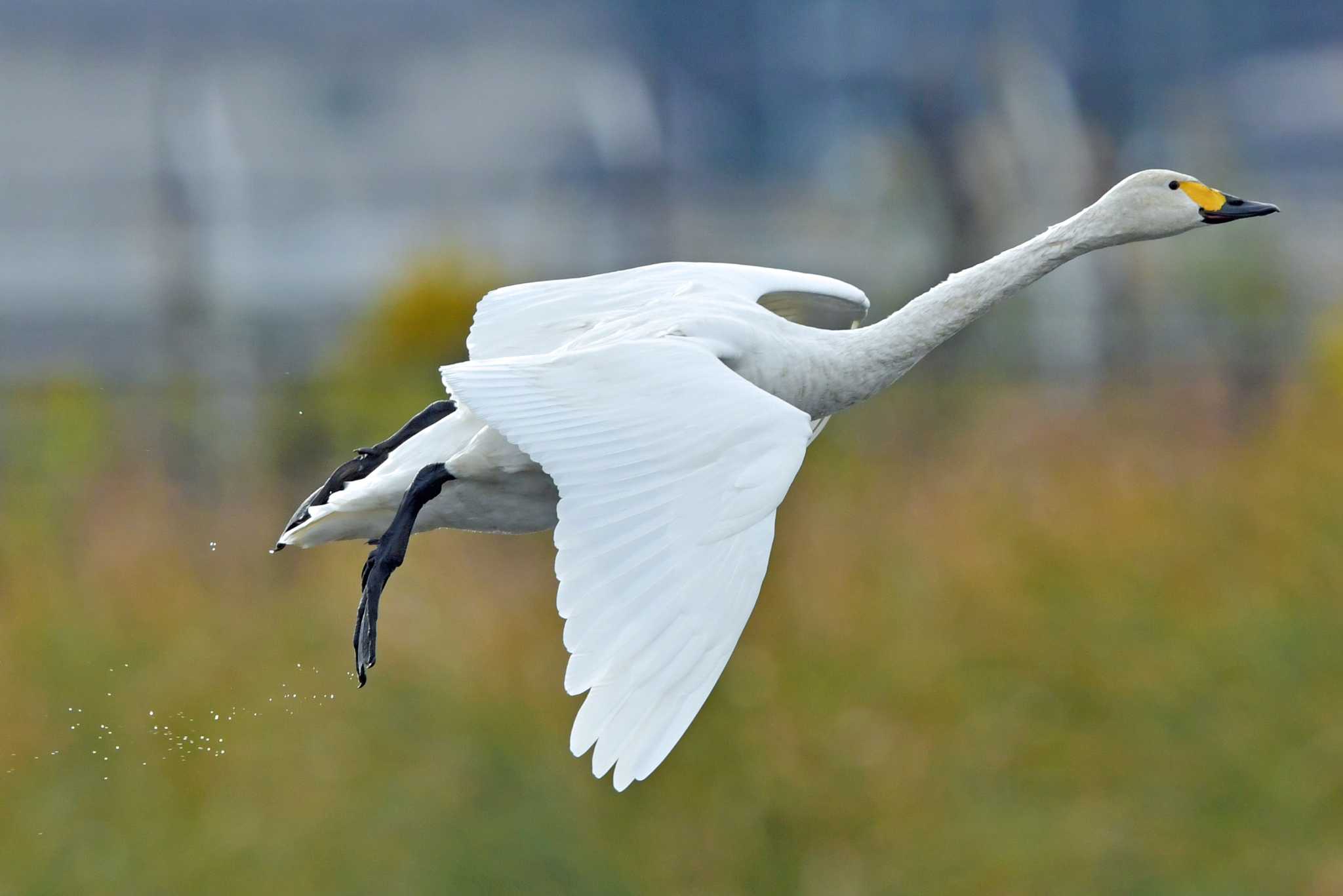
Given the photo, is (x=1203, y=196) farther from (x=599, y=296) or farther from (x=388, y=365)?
(x=388, y=365)

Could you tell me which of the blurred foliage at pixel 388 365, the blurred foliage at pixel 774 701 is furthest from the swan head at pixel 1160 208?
the blurred foliage at pixel 388 365

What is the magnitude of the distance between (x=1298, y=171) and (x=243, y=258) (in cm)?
2590

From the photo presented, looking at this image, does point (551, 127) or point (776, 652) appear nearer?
point (776, 652)

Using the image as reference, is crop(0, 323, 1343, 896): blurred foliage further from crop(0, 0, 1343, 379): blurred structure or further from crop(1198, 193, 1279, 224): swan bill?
crop(0, 0, 1343, 379): blurred structure

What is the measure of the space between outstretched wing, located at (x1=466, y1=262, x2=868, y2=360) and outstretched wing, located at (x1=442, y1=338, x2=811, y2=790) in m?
0.79

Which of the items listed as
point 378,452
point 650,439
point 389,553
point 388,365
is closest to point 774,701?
point 378,452

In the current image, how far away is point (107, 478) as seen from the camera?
1228cm

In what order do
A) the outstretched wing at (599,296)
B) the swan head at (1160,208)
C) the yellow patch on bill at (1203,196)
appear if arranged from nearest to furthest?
1. the outstretched wing at (599,296)
2. the swan head at (1160,208)
3. the yellow patch on bill at (1203,196)

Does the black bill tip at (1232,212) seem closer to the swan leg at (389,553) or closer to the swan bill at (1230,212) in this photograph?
the swan bill at (1230,212)

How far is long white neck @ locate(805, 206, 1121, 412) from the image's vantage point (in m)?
6.67

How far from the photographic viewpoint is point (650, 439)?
221 inches

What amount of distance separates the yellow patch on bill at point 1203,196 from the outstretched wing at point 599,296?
46.1 inches

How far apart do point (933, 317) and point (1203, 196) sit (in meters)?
1.16

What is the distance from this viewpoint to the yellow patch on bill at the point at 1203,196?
716 centimetres
